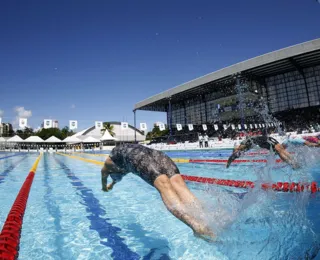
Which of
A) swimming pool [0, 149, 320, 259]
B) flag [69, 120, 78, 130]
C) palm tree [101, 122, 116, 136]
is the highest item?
palm tree [101, 122, 116, 136]

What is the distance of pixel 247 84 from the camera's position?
100 ft

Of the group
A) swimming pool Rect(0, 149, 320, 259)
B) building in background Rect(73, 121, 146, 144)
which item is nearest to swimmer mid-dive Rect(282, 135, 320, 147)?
swimming pool Rect(0, 149, 320, 259)

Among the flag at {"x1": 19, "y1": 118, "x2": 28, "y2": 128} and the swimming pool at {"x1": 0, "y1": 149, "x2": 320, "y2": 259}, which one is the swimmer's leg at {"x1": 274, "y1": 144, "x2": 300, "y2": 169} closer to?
the swimming pool at {"x1": 0, "y1": 149, "x2": 320, "y2": 259}

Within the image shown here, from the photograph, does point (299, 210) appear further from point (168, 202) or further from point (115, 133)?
point (115, 133)

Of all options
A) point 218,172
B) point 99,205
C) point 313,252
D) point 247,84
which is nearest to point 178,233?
point 313,252

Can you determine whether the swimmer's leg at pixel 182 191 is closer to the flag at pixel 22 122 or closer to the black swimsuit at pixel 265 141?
the black swimsuit at pixel 265 141

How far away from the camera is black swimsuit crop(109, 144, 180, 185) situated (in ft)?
7.53

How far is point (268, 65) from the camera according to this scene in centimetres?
2683

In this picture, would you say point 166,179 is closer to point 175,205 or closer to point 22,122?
point 175,205

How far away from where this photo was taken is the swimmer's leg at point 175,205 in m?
1.85

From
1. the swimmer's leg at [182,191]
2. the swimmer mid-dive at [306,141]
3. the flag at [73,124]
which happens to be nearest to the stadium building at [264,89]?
the flag at [73,124]

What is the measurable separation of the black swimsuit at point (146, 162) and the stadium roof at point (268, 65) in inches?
1014

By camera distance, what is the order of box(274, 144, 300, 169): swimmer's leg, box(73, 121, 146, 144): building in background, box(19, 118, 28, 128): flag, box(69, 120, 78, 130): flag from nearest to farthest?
box(274, 144, 300, 169): swimmer's leg
box(19, 118, 28, 128): flag
box(69, 120, 78, 130): flag
box(73, 121, 146, 144): building in background

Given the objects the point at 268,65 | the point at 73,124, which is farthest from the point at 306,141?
the point at 73,124
